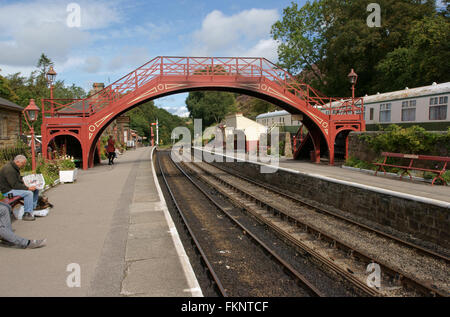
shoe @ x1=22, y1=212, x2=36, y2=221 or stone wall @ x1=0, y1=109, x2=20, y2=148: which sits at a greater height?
stone wall @ x1=0, y1=109, x2=20, y2=148

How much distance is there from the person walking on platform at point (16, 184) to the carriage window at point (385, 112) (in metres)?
19.0

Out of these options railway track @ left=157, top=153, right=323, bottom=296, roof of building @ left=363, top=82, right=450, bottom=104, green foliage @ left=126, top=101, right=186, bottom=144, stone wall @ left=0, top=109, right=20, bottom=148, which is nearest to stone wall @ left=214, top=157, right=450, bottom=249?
railway track @ left=157, top=153, right=323, bottom=296

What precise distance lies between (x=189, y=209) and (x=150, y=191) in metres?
1.64

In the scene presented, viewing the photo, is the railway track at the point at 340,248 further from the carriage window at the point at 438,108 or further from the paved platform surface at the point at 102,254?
the carriage window at the point at 438,108

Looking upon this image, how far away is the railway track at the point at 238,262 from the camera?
547cm

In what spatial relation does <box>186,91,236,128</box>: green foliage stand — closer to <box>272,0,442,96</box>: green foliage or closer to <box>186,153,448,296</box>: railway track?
<box>272,0,442,96</box>: green foliage

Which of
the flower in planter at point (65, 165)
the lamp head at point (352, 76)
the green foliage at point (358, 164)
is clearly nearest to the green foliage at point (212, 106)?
the lamp head at point (352, 76)

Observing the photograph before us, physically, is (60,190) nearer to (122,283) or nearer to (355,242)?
(122,283)

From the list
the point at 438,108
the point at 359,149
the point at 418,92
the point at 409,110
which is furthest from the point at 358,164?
the point at 418,92

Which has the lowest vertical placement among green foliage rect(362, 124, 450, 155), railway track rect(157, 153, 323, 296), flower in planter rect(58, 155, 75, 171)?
railway track rect(157, 153, 323, 296)

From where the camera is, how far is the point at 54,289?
14.2 feet

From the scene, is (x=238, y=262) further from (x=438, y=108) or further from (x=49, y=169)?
(x=438, y=108)

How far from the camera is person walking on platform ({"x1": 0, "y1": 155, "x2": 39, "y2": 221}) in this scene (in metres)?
7.13

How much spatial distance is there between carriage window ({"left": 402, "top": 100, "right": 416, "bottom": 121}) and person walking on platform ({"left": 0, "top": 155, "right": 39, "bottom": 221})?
59.2ft
